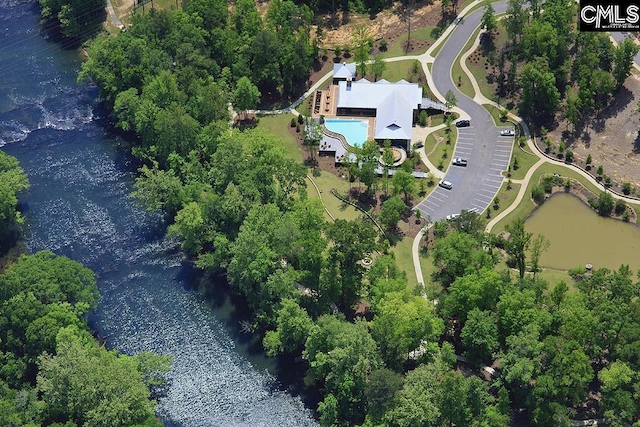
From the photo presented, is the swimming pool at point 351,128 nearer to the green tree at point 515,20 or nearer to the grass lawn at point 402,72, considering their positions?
the grass lawn at point 402,72

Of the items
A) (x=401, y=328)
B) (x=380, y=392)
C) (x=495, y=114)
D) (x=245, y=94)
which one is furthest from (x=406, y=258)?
(x=245, y=94)

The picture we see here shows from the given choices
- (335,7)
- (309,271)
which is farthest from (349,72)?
(309,271)

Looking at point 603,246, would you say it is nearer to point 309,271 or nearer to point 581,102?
point 581,102

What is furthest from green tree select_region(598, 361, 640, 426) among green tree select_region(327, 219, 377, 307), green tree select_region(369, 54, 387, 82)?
green tree select_region(369, 54, 387, 82)

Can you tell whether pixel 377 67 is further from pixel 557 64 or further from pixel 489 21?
pixel 557 64

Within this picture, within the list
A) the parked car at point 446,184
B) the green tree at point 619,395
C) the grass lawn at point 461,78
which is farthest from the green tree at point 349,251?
the grass lawn at point 461,78

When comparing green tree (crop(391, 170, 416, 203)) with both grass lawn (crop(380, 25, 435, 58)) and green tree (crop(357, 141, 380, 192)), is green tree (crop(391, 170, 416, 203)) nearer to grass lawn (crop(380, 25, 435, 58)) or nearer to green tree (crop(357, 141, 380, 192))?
green tree (crop(357, 141, 380, 192))
